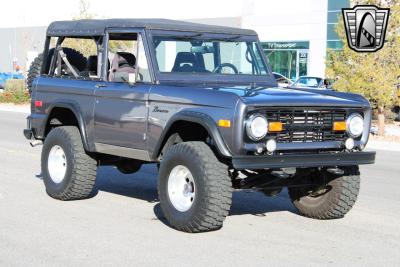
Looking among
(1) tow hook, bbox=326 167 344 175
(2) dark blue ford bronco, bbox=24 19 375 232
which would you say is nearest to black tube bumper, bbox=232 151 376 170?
(2) dark blue ford bronco, bbox=24 19 375 232

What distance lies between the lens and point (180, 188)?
781 centimetres

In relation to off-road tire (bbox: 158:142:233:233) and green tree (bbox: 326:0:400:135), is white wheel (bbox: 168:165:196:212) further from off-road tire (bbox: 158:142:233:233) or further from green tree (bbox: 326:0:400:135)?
green tree (bbox: 326:0:400:135)

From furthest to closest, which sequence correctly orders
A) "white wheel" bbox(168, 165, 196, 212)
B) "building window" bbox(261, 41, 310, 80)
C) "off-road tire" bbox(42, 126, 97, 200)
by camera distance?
"building window" bbox(261, 41, 310, 80) → "off-road tire" bbox(42, 126, 97, 200) → "white wheel" bbox(168, 165, 196, 212)

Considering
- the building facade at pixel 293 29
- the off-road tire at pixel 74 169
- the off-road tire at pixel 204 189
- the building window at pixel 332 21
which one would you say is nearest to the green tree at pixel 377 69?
the off-road tire at pixel 74 169

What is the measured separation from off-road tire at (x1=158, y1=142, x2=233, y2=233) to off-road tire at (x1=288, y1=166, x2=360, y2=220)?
4.71 feet

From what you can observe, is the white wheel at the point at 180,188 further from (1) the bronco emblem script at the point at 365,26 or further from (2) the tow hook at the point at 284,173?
(1) the bronco emblem script at the point at 365,26

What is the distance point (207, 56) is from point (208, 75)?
29 cm

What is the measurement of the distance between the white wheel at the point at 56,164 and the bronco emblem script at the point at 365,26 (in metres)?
13.8

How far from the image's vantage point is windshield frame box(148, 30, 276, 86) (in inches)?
339

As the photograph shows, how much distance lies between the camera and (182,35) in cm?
902

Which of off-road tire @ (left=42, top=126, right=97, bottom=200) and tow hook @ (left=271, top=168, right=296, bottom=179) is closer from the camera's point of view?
tow hook @ (left=271, top=168, right=296, bottom=179)

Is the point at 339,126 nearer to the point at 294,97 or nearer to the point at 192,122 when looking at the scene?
the point at 294,97

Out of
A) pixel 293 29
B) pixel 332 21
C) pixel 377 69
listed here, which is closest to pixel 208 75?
pixel 377 69

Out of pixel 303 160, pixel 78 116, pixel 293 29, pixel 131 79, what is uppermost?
pixel 131 79
